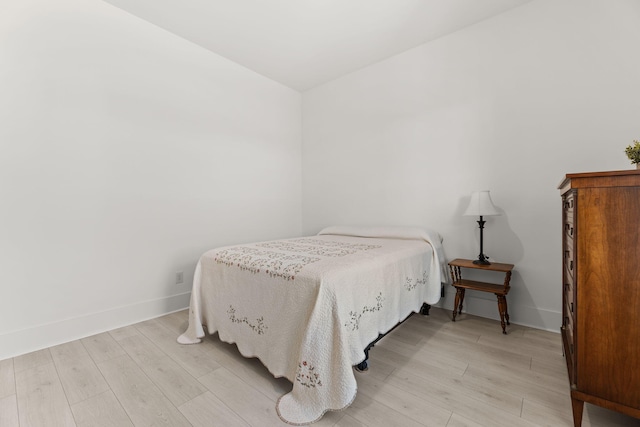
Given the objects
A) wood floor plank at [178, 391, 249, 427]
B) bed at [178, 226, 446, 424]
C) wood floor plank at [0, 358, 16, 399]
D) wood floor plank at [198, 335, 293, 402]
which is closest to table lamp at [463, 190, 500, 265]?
bed at [178, 226, 446, 424]

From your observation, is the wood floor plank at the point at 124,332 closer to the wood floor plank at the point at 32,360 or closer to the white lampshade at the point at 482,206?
the wood floor plank at the point at 32,360

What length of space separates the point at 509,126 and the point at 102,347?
3.58 metres

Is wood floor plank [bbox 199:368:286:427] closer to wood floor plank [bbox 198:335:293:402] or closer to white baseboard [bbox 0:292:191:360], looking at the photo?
wood floor plank [bbox 198:335:293:402]

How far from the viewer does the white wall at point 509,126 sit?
6.40ft

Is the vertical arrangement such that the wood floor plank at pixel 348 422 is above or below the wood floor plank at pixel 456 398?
above

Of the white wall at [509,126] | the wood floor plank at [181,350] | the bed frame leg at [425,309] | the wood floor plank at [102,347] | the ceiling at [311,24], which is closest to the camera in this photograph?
the wood floor plank at [181,350]

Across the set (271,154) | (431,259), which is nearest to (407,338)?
(431,259)

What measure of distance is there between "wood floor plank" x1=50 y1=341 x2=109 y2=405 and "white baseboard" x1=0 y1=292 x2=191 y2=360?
9 cm

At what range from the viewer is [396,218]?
9.78ft

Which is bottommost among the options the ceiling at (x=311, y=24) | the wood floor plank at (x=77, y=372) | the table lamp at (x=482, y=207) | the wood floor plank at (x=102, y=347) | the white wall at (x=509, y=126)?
the wood floor plank at (x=102, y=347)

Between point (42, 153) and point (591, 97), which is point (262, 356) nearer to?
point (42, 153)

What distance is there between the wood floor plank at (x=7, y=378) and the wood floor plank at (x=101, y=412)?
469 millimetres

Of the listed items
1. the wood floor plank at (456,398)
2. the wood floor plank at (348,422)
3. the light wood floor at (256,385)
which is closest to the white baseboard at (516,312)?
the light wood floor at (256,385)

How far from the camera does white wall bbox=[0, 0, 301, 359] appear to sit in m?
1.85
